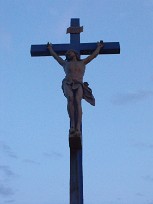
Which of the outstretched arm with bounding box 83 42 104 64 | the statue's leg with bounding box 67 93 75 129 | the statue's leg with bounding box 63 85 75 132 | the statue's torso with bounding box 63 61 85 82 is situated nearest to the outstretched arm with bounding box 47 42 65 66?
the statue's torso with bounding box 63 61 85 82

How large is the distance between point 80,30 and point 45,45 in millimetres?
753

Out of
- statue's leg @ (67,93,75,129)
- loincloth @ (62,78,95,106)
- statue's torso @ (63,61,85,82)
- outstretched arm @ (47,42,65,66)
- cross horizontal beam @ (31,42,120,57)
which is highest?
cross horizontal beam @ (31,42,120,57)

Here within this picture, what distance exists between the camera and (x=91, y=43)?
928 centimetres

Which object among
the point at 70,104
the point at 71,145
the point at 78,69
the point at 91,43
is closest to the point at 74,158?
the point at 71,145

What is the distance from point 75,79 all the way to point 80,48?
0.99 m

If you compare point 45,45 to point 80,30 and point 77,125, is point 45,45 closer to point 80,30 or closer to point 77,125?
point 80,30

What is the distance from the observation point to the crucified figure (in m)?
8.11

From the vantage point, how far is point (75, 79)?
8.45m

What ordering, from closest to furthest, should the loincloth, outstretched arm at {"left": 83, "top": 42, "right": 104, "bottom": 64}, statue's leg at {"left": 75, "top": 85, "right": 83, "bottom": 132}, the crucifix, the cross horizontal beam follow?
the crucifix
statue's leg at {"left": 75, "top": 85, "right": 83, "bottom": 132}
the loincloth
outstretched arm at {"left": 83, "top": 42, "right": 104, "bottom": 64}
the cross horizontal beam

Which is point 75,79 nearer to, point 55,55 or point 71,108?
point 71,108

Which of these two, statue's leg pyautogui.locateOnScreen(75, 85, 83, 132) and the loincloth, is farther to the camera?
the loincloth

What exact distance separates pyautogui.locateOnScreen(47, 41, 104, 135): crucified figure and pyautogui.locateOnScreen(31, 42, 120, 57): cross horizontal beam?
135 millimetres

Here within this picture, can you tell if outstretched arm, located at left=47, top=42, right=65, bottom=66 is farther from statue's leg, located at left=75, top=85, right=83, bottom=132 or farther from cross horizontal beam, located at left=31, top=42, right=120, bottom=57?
statue's leg, located at left=75, top=85, right=83, bottom=132

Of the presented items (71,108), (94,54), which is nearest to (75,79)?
(71,108)
